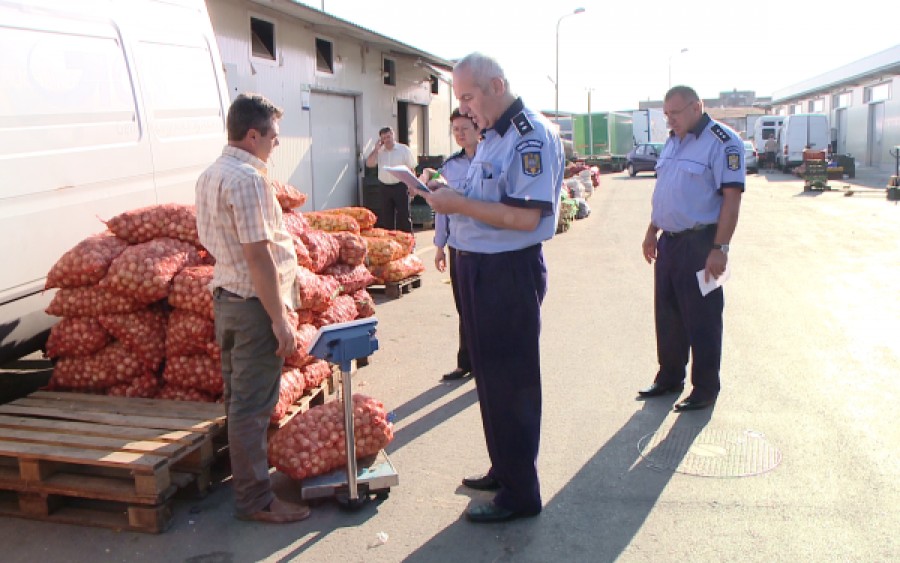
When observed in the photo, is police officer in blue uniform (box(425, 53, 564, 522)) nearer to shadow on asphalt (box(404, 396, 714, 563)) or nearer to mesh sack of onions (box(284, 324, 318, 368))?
shadow on asphalt (box(404, 396, 714, 563))

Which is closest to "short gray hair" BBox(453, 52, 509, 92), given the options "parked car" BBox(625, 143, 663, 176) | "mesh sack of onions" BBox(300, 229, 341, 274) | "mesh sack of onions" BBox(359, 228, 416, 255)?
"mesh sack of onions" BBox(300, 229, 341, 274)

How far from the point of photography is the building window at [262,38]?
495 inches

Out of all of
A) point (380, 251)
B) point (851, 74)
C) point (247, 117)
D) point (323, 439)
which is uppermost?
point (851, 74)

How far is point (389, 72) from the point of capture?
18.5m

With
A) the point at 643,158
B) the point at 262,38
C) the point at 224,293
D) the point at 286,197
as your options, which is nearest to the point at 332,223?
the point at 286,197

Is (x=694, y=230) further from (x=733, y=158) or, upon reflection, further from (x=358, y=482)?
(x=358, y=482)

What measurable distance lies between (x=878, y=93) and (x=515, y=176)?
4919 cm

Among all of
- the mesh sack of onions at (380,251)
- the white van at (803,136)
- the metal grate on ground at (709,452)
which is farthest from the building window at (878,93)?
the metal grate on ground at (709,452)

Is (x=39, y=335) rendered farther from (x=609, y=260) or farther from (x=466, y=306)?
(x=609, y=260)

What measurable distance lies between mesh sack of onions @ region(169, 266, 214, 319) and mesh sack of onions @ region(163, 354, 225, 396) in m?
0.30

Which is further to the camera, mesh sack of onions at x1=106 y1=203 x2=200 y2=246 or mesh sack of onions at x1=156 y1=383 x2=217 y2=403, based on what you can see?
mesh sack of onions at x1=106 y1=203 x2=200 y2=246

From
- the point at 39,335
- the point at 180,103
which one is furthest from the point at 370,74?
the point at 39,335

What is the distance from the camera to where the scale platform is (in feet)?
13.5

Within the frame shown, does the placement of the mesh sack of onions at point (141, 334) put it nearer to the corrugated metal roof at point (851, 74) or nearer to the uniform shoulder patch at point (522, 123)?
the uniform shoulder patch at point (522, 123)
